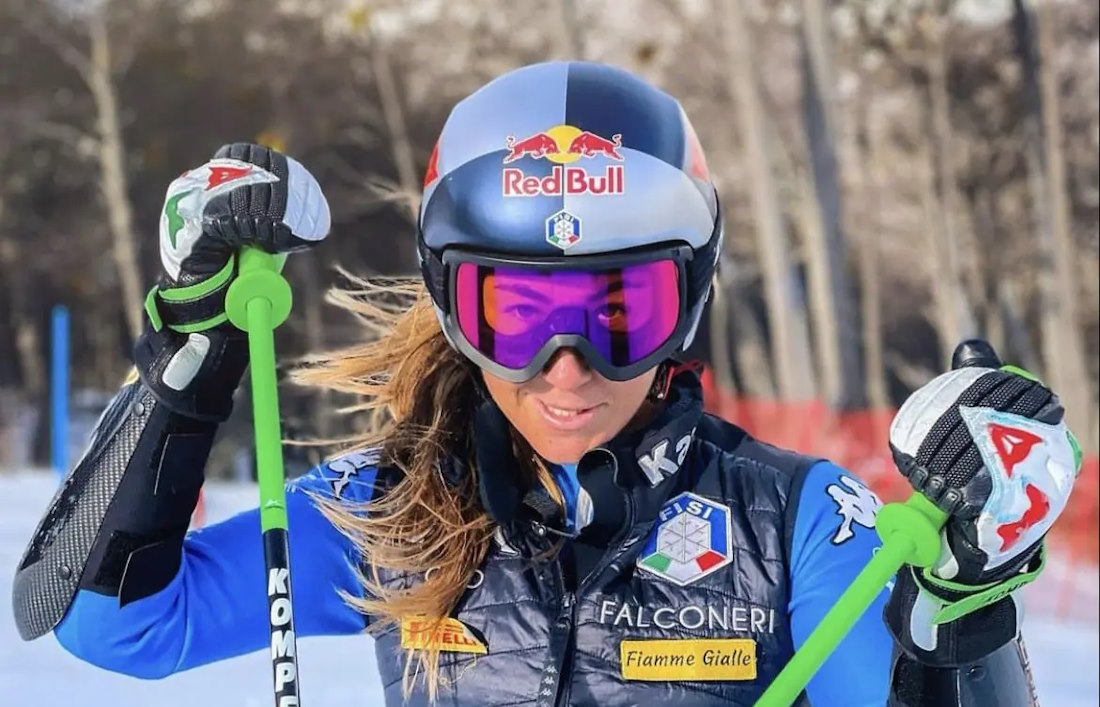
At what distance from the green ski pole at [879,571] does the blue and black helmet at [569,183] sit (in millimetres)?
572

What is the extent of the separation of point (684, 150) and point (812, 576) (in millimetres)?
815

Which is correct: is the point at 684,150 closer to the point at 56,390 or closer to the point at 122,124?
the point at 56,390

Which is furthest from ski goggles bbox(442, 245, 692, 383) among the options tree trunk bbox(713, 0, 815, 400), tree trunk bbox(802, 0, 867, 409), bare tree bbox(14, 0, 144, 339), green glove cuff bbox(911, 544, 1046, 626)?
bare tree bbox(14, 0, 144, 339)

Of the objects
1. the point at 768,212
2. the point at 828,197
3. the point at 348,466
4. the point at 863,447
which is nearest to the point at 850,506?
the point at 348,466

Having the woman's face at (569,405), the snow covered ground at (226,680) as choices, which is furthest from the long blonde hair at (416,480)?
the snow covered ground at (226,680)

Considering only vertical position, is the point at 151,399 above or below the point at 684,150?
below

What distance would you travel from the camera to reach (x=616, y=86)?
2.58 meters

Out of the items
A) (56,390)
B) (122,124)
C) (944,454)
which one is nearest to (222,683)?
(944,454)

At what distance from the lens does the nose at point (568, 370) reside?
7.84 ft

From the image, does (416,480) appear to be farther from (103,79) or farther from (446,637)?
(103,79)

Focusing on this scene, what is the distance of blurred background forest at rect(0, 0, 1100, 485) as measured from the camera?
2266 centimetres

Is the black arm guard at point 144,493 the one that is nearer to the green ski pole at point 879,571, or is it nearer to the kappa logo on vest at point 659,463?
the kappa logo on vest at point 659,463

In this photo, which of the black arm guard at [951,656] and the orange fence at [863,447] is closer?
the black arm guard at [951,656]

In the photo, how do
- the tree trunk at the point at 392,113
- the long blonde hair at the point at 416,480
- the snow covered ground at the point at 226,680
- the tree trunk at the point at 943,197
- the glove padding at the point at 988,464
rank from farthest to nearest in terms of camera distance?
1. the tree trunk at the point at 392,113
2. the tree trunk at the point at 943,197
3. the snow covered ground at the point at 226,680
4. the long blonde hair at the point at 416,480
5. the glove padding at the point at 988,464
